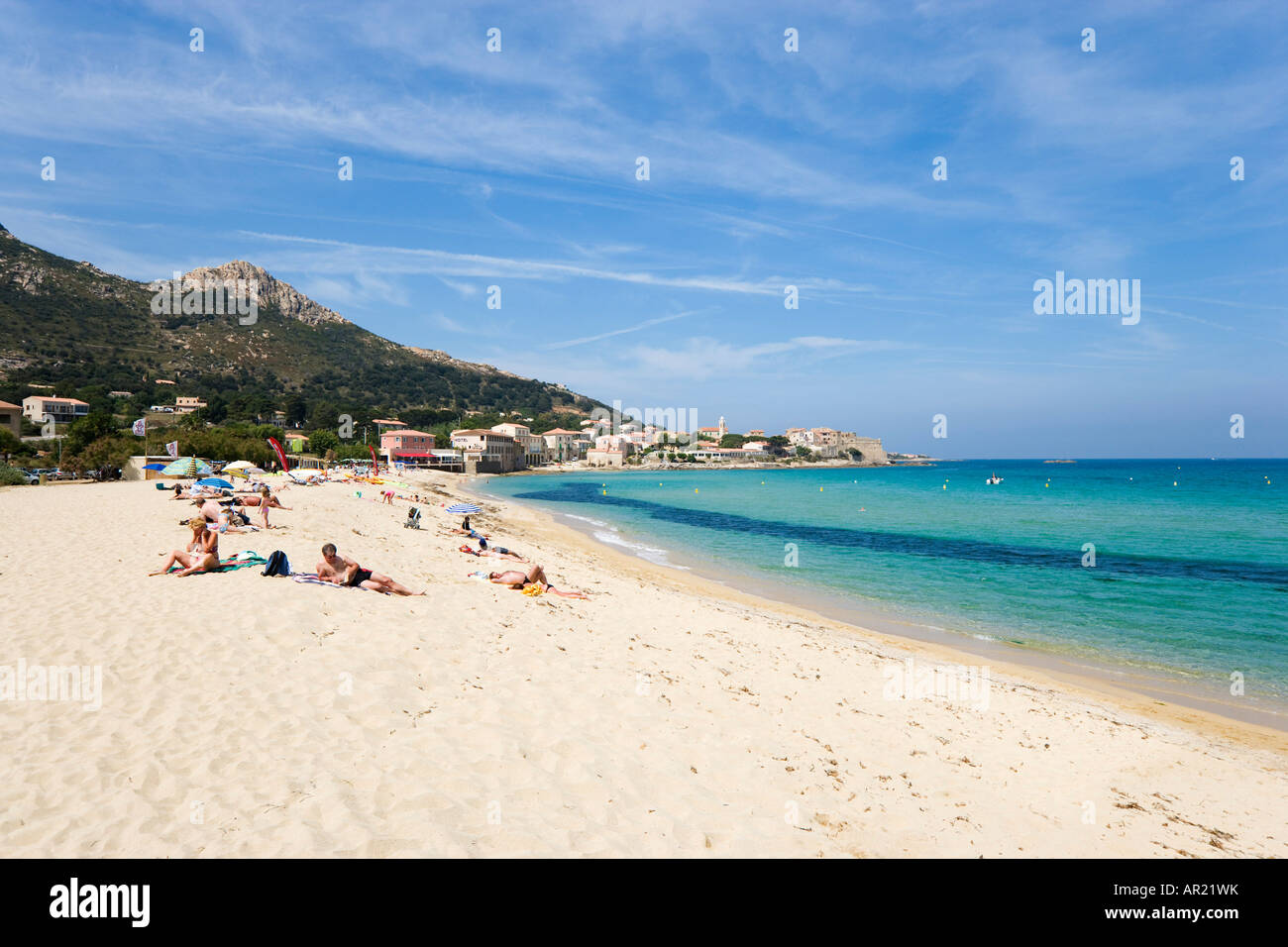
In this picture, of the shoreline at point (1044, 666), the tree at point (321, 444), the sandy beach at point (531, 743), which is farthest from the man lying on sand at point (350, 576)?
the tree at point (321, 444)

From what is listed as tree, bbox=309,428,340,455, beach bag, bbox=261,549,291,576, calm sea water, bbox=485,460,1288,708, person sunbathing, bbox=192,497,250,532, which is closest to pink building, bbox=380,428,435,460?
tree, bbox=309,428,340,455

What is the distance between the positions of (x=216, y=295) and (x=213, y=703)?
192 meters

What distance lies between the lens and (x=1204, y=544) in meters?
30.3

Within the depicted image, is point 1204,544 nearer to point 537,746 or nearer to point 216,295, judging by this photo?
point 537,746

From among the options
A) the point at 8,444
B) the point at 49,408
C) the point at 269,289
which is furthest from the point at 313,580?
the point at 269,289

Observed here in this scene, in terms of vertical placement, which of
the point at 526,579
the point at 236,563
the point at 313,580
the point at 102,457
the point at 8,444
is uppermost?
the point at 8,444

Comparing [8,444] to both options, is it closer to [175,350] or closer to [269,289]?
[175,350]

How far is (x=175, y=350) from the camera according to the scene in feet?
362

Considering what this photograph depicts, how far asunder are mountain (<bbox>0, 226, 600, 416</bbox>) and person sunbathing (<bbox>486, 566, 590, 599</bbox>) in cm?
9291

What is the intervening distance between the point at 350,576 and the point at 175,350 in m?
130

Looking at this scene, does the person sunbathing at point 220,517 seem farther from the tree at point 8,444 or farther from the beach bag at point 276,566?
the tree at point 8,444

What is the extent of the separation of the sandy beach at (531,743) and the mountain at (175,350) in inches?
3731

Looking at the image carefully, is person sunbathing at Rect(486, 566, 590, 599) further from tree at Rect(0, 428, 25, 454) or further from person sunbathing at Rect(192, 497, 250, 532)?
tree at Rect(0, 428, 25, 454)
